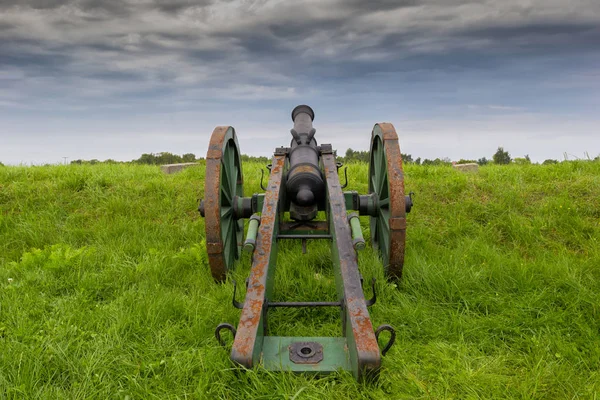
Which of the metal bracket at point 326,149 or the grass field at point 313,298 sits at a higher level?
the metal bracket at point 326,149

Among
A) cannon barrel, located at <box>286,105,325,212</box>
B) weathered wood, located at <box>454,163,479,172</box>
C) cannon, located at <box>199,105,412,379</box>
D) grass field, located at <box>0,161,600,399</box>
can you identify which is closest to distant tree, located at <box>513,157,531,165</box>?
weathered wood, located at <box>454,163,479,172</box>

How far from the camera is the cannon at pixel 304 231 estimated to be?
2291 mm

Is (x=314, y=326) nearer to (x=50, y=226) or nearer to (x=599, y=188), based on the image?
(x=50, y=226)

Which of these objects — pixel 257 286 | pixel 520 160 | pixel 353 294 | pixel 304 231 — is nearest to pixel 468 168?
pixel 520 160

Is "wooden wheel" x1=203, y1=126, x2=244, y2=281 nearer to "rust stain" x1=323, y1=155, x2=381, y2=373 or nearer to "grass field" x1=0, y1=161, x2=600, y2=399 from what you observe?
"grass field" x1=0, y1=161, x2=600, y2=399

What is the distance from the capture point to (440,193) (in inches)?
249

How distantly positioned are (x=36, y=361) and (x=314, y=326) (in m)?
1.64

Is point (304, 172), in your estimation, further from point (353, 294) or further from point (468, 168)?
point (468, 168)

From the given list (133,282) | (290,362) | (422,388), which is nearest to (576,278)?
(422,388)

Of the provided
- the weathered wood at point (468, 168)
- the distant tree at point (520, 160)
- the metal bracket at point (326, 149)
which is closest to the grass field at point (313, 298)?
the metal bracket at point (326, 149)

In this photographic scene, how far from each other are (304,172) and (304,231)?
71 centimetres

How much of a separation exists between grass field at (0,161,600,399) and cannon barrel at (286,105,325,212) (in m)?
0.60

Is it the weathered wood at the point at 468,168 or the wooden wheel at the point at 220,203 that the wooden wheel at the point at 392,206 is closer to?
the wooden wheel at the point at 220,203

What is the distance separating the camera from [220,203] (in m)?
3.45
